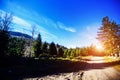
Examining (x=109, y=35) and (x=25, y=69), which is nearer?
(x=25, y=69)

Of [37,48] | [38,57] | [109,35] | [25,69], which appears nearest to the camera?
[25,69]

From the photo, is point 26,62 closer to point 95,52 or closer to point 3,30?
point 3,30

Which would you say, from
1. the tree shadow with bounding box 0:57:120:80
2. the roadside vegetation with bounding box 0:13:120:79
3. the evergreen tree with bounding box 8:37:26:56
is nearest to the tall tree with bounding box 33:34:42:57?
the roadside vegetation with bounding box 0:13:120:79

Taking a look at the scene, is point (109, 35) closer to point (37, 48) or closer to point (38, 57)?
point (38, 57)

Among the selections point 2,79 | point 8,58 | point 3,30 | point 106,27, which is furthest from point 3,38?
point 106,27

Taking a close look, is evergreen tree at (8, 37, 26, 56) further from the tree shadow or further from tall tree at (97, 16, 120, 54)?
tall tree at (97, 16, 120, 54)

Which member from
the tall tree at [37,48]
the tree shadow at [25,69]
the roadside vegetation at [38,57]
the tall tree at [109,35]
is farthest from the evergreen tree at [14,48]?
the tall tree at [109,35]

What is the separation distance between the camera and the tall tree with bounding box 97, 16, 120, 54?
33.0 metres

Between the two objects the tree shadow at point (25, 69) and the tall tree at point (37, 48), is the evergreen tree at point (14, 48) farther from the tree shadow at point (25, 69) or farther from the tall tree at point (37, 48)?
the tall tree at point (37, 48)

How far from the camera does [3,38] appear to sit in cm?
2406

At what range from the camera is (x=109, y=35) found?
33.6m

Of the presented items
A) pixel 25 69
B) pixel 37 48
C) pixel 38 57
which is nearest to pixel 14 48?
pixel 38 57

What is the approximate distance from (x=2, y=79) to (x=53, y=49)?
153 ft

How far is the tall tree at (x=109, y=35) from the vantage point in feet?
108
